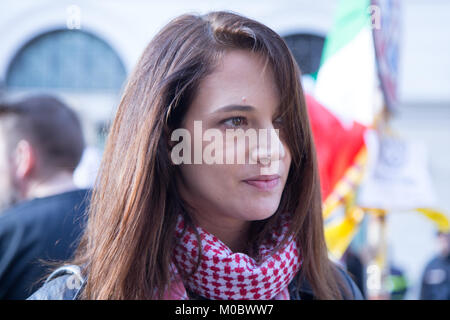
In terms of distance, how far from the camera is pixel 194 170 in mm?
1302

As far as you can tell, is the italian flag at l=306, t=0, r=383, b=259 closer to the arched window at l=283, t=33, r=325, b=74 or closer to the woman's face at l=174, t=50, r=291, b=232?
the woman's face at l=174, t=50, r=291, b=232

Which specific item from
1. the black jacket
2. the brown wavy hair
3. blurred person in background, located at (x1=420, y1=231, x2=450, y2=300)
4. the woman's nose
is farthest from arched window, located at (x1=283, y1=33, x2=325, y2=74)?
the woman's nose

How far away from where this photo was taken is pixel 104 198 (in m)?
1.34

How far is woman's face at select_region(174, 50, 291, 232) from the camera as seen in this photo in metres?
1.26

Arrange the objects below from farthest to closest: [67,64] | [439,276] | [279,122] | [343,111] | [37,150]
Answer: [67,64] → [439,276] → [343,111] → [37,150] → [279,122]

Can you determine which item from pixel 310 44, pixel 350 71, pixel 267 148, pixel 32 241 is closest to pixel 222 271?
pixel 267 148

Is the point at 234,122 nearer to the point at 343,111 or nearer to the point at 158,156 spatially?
the point at 158,156

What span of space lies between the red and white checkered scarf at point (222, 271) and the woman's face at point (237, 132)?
104 mm

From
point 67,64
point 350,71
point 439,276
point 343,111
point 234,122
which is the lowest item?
point 439,276

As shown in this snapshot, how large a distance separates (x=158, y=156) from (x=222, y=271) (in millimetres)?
342

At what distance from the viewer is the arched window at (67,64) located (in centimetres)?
1122

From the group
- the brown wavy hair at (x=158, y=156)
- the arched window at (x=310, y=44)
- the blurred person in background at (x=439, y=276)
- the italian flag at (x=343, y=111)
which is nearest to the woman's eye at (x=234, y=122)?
the brown wavy hair at (x=158, y=156)

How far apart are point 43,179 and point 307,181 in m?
1.51
